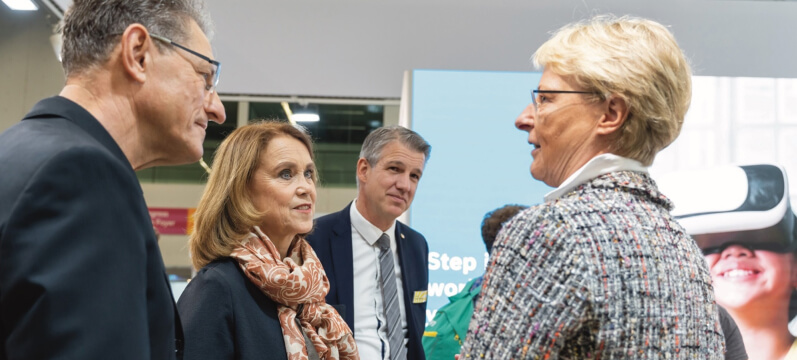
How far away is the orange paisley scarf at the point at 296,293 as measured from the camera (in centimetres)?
218

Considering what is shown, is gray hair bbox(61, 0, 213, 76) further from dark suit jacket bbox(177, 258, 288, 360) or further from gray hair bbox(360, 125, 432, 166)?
gray hair bbox(360, 125, 432, 166)

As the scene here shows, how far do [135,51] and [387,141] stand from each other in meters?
Answer: 2.41

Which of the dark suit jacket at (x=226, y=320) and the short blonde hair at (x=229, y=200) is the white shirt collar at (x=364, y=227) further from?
the dark suit jacket at (x=226, y=320)

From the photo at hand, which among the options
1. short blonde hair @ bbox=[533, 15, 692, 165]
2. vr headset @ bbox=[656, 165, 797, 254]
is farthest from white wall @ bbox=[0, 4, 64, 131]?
short blonde hair @ bbox=[533, 15, 692, 165]

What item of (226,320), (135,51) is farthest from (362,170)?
(135,51)

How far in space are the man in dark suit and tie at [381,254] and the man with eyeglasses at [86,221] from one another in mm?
1713

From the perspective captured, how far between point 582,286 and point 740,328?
3736 millimetres

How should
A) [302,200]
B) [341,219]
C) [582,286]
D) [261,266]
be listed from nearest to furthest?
[582,286], [261,266], [302,200], [341,219]

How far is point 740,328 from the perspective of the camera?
434 centimetres

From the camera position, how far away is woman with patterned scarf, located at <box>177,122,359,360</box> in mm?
2062

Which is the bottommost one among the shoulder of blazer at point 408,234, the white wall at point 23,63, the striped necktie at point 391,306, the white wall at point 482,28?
the striped necktie at point 391,306

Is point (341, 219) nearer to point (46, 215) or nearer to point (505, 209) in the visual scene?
point (505, 209)

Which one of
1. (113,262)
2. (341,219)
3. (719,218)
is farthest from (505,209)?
(113,262)

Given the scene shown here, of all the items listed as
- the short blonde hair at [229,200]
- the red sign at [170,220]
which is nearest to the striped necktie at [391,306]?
the short blonde hair at [229,200]
